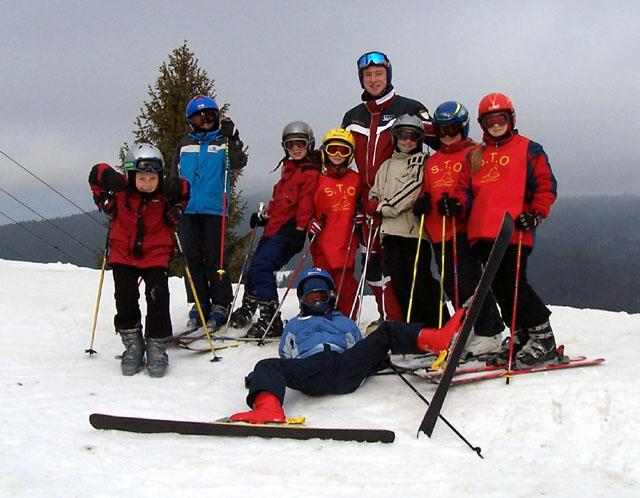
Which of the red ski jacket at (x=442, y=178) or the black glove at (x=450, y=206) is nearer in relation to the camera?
the black glove at (x=450, y=206)

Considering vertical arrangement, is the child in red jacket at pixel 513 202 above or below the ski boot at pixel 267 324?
above

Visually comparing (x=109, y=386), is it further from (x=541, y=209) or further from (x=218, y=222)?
(x=541, y=209)

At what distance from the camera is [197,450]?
11.6 ft

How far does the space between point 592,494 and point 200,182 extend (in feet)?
16.9

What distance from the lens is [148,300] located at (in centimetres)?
555

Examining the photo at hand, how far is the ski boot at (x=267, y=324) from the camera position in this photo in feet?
21.5

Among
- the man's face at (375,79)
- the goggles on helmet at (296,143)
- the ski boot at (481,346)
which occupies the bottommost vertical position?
the ski boot at (481,346)

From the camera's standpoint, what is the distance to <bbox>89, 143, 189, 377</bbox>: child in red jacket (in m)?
5.50

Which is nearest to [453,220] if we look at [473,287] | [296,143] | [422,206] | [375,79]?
[422,206]

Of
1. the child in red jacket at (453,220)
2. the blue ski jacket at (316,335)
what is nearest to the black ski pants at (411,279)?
the child in red jacket at (453,220)

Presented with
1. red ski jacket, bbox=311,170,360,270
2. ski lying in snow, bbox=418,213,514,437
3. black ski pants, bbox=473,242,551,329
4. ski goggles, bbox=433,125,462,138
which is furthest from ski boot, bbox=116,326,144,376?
ski goggles, bbox=433,125,462,138

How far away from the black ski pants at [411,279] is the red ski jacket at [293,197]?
109cm

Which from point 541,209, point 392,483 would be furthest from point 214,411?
point 541,209

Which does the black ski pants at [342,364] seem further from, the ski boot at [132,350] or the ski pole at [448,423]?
the ski boot at [132,350]
